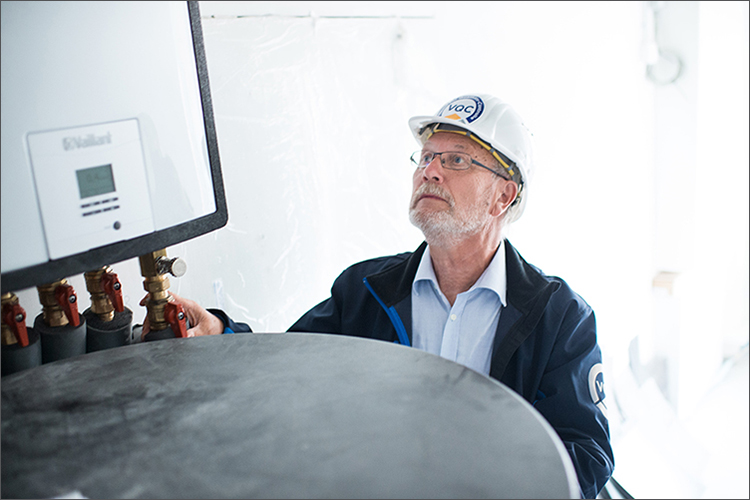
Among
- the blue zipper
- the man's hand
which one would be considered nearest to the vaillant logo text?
the man's hand

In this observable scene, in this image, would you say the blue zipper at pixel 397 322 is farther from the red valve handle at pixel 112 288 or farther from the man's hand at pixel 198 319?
the red valve handle at pixel 112 288

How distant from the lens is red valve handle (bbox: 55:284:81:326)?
67 cm

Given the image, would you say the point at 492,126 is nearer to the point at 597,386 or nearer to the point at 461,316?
the point at 461,316

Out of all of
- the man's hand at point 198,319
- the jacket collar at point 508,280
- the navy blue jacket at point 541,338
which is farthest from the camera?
the jacket collar at point 508,280

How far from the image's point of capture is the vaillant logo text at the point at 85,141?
52 cm

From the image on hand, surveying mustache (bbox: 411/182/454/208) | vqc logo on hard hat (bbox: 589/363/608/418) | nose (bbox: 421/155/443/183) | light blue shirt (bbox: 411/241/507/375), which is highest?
nose (bbox: 421/155/443/183)

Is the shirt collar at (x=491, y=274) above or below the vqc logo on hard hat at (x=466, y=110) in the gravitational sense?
below

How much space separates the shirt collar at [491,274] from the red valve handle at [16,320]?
0.77 m

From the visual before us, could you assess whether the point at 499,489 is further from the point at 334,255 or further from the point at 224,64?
the point at 334,255

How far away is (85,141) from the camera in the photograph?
0.53 m

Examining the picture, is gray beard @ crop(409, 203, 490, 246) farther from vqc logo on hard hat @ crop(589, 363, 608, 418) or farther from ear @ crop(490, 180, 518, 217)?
vqc logo on hard hat @ crop(589, 363, 608, 418)

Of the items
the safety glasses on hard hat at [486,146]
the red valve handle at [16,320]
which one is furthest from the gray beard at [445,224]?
the red valve handle at [16,320]

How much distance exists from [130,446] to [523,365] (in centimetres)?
81

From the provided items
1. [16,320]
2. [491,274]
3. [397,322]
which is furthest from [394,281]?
[16,320]
